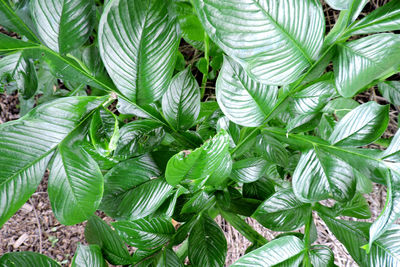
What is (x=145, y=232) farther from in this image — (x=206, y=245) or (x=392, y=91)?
(x=392, y=91)

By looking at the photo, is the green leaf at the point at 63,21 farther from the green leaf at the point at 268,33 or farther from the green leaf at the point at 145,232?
the green leaf at the point at 145,232

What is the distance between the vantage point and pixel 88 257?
600 millimetres

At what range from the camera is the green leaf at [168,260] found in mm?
670

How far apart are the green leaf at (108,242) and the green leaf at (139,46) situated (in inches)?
13.8

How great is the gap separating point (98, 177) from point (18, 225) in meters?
1.25

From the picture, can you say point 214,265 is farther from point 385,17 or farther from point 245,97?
point 385,17

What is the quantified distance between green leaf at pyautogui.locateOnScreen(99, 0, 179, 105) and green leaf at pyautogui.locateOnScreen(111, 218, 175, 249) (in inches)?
11.5

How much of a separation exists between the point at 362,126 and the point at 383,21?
18 cm

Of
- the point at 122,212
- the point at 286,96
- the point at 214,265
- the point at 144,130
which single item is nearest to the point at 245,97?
the point at 286,96

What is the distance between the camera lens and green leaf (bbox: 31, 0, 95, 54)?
1.31ft

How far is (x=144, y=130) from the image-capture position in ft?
1.72

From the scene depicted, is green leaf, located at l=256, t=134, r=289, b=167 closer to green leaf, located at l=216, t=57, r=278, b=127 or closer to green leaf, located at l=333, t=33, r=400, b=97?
Result: green leaf, located at l=216, t=57, r=278, b=127

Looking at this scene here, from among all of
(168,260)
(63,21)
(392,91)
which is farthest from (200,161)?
(392,91)

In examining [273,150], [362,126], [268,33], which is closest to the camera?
[268,33]
